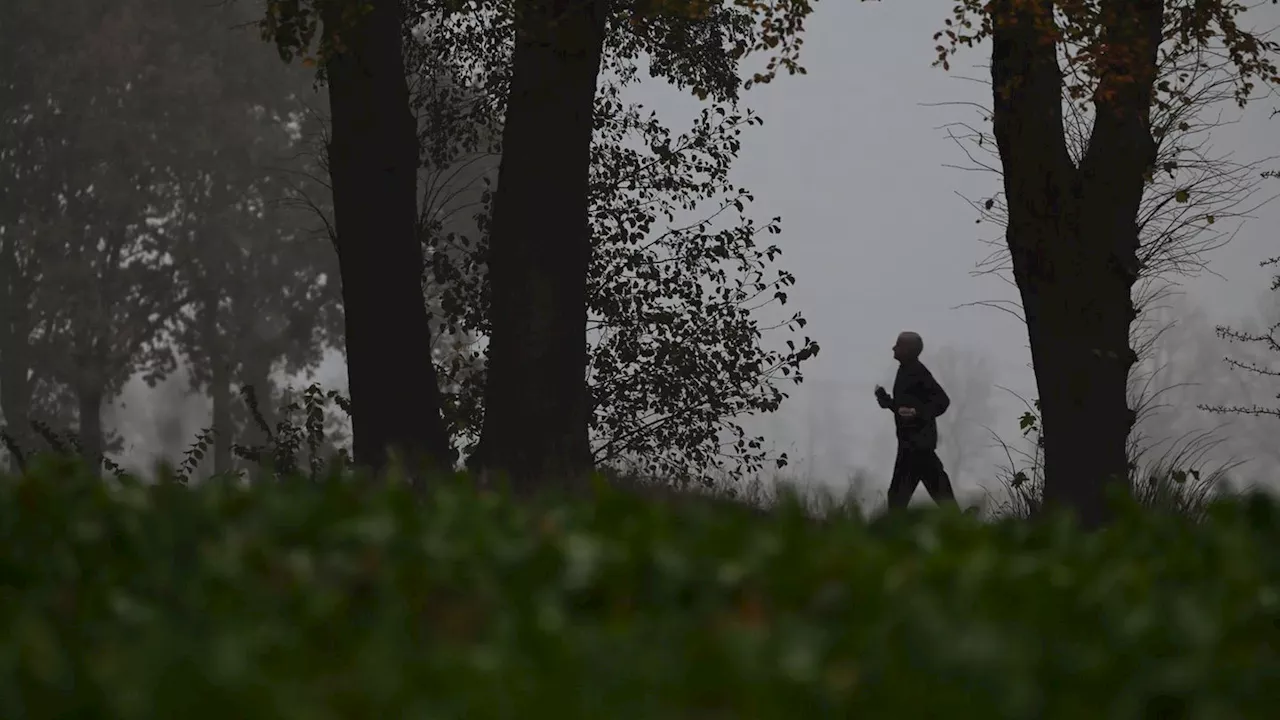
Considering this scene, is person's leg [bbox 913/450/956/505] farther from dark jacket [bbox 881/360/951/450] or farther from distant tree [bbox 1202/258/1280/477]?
distant tree [bbox 1202/258/1280/477]

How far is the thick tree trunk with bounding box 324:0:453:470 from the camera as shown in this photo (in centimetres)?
1090

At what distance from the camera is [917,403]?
504 inches

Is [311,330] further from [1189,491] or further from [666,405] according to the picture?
[1189,491]

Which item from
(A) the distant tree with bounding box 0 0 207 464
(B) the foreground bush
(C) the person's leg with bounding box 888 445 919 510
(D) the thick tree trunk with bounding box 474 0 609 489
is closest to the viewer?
(B) the foreground bush

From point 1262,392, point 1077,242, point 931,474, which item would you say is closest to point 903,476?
point 931,474

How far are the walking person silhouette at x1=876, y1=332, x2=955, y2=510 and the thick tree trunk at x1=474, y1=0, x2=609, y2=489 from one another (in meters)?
3.53

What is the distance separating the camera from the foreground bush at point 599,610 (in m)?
2.08

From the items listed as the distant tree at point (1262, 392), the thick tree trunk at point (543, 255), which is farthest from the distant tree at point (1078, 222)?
the distant tree at point (1262, 392)

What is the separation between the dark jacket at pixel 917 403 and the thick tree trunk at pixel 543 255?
356 centimetres

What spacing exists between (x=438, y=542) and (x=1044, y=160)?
8.35m

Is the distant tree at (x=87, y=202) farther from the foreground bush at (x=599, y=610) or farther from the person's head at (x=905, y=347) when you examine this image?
the foreground bush at (x=599, y=610)

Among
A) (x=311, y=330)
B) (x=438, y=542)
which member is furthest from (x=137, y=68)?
(x=438, y=542)

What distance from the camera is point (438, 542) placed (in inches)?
117

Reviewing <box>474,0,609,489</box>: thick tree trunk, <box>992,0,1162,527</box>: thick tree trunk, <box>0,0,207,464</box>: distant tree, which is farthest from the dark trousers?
<box>0,0,207,464</box>: distant tree
